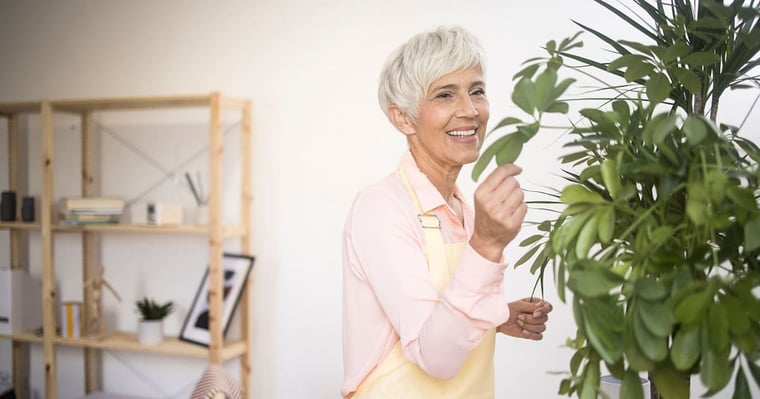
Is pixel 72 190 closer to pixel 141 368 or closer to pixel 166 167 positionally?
pixel 166 167

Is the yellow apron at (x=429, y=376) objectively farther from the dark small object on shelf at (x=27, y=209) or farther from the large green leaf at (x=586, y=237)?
the dark small object on shelf at (x=27, y=209)

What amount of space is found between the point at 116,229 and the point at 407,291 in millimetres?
2408

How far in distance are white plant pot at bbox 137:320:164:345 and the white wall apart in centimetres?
24

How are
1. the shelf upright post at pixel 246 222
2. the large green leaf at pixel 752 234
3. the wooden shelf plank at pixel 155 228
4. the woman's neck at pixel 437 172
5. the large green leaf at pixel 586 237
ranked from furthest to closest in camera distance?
the shelf upright post at pixel 246 222 < the wooden shelf plank at pixel 155 228 < the woman's neck at pixel 437 172 < the large green leaf at pixel 586 237 < the large green leaf at pixel 752 234

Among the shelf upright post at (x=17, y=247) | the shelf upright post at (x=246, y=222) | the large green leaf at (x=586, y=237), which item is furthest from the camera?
the shelf upright post at (x=17, y=247)

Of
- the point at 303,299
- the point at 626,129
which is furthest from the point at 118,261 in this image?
the point at 626,129

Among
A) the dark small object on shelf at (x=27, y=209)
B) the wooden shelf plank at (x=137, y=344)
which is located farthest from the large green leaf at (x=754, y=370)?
the dark small object on shelf at (x=27, y=209)

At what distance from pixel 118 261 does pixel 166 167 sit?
1.99ft

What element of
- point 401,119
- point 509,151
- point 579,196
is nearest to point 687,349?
point 579,196

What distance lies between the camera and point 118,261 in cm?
380

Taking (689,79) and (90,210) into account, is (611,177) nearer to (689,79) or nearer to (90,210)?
(689,79)

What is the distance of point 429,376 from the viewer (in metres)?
1.51

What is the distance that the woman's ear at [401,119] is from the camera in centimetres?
166

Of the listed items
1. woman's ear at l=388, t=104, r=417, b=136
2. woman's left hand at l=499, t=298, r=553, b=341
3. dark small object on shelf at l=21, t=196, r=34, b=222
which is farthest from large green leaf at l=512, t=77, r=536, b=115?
dark small object on shelf at l=21, t=196, r=34, b=222
